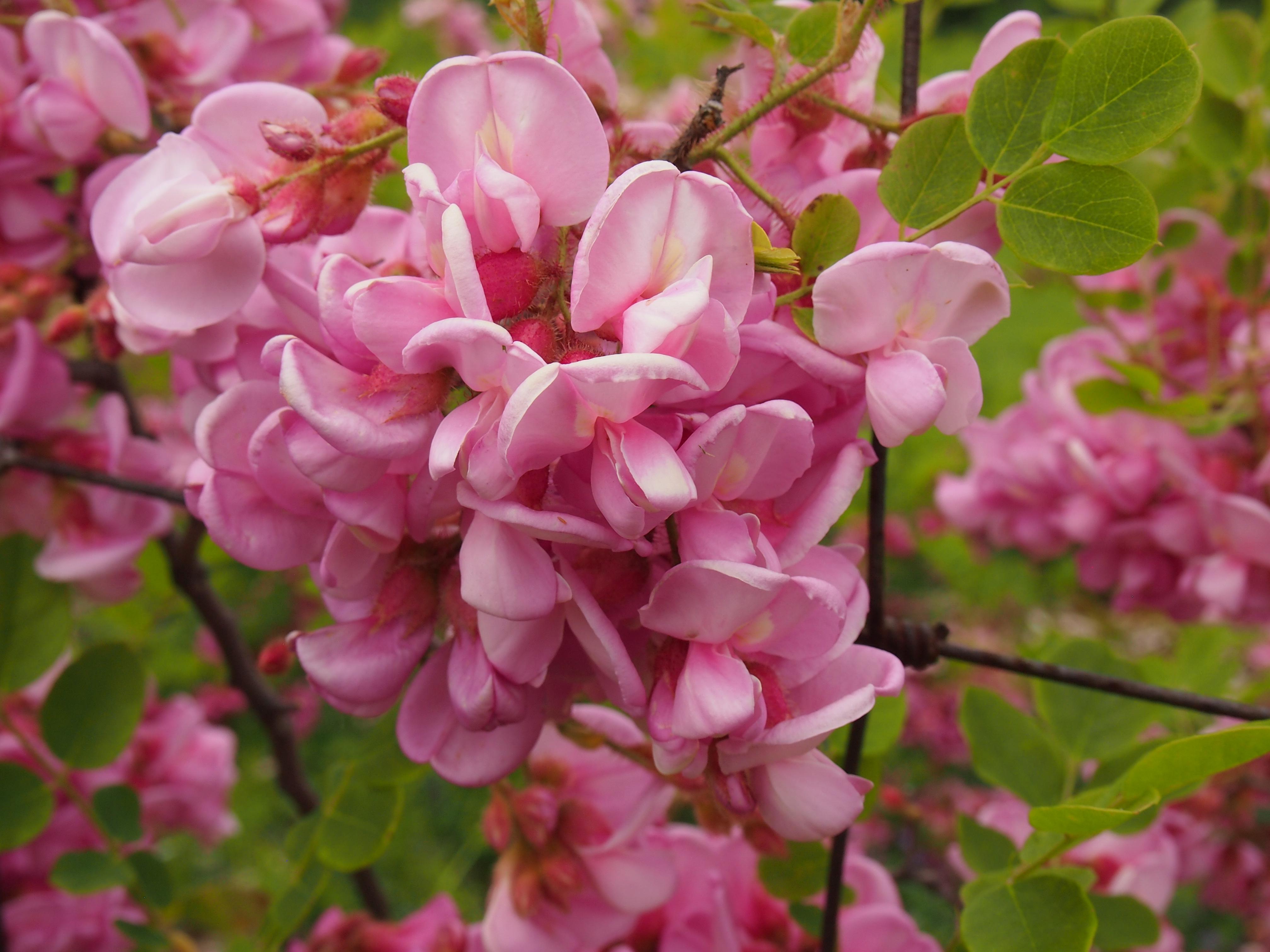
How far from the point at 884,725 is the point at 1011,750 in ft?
0.21

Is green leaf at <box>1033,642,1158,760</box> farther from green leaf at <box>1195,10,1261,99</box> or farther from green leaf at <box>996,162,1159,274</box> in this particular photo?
green leaf at <box>1195,10,1261,99</box>

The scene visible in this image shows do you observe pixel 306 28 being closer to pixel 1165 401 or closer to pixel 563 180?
pixel 563 180

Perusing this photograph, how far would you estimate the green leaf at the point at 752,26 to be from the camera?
0.32 m

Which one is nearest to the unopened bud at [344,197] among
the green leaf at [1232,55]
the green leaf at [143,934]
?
the green leaf at [143,934]

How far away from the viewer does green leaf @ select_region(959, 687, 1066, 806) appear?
473 mm

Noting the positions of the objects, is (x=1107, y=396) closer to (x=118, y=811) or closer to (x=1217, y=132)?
(x=1217, y=132)

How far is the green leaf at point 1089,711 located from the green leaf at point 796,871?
0.14 metres

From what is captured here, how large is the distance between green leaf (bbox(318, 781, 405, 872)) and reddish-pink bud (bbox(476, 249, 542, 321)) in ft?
0.90

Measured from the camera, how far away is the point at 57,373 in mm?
544

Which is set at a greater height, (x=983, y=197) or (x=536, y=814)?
(x=983, y=197)

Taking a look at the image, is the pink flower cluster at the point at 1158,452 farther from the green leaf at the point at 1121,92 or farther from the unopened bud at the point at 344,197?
the unopened bud at the point at 344,197

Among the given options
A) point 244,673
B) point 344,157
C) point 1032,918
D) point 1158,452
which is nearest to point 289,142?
point 344,157

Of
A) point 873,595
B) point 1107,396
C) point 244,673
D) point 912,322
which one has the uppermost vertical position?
point 912,322

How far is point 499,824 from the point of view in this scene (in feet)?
1.44
